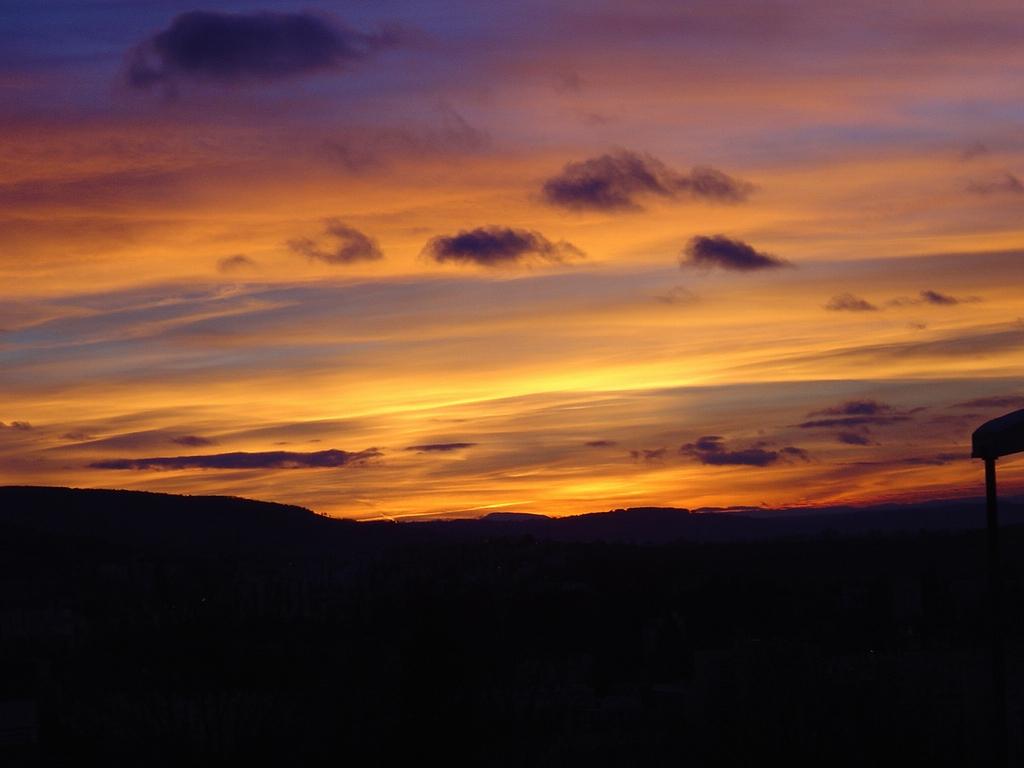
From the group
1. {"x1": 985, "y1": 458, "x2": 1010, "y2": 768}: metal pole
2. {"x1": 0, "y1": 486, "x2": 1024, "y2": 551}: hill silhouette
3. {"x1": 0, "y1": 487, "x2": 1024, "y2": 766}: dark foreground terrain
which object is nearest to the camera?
{"x1": 985, "y1": 458, "x2": 1010, "y2": 768}: metal pole

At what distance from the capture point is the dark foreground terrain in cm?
2033

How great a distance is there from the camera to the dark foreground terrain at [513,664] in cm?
2033

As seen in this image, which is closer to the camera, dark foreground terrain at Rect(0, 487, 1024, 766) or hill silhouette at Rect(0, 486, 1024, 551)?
dark foreground terrain at Rect(0, 487, 1024, 766)

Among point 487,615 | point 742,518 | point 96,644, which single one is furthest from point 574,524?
point 487,615

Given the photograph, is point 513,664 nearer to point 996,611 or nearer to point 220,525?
point 996,611

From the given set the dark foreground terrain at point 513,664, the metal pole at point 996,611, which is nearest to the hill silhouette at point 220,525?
the dark foreground terrain at point 513,664

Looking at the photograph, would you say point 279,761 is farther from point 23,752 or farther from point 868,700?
point 868,700

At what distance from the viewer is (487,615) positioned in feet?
76.4

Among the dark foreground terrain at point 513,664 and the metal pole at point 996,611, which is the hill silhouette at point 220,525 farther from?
the metal pole at point 996,611

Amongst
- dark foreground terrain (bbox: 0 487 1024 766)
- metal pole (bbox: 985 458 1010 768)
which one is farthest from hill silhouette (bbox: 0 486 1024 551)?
metal pole (bbox: 985 458 1010 768)

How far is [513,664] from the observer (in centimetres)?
2280

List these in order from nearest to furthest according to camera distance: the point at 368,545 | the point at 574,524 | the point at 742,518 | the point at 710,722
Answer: the point at 710,722, the point at 368,545, the point at 574,524, the point at 742,518

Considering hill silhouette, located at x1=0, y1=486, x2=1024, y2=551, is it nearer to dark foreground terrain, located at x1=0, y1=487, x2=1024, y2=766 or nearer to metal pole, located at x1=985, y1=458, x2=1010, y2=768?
dark foreground terrain, located at x1=0, y1=487, x2=1024, y2=766

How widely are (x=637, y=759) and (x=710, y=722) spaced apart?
1.30m
